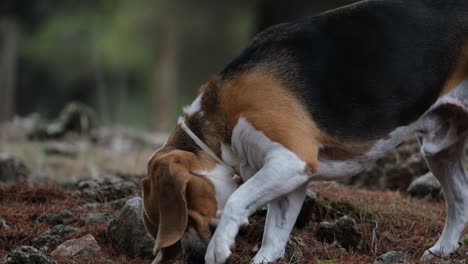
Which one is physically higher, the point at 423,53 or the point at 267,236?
the point at 423,53

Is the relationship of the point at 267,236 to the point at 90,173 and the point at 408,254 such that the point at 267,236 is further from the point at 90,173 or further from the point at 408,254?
the point at 90,173

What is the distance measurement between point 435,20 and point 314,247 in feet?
5.69

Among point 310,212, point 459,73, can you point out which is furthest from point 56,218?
point 459,73

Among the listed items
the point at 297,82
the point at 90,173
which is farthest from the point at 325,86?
the point at 90,173

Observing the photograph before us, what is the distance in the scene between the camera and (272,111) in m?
5.05

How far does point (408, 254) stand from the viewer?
5.89 meters

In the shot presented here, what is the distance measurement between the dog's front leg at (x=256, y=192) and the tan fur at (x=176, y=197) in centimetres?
17

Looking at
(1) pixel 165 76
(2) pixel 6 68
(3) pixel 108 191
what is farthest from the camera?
(1) pixel 165 76

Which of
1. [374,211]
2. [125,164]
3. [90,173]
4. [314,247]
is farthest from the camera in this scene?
[125,164]

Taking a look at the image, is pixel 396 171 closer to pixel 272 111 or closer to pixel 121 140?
pixel 272 111

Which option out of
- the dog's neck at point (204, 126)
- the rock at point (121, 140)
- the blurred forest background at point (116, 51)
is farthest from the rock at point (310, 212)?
the blurred forest background at point (116, 51)

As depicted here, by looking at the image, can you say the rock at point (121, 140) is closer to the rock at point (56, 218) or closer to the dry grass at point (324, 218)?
the dry grass at point (324, 218)

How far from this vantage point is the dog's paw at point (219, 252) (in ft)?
15.7

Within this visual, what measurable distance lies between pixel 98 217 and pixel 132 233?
681 mm
